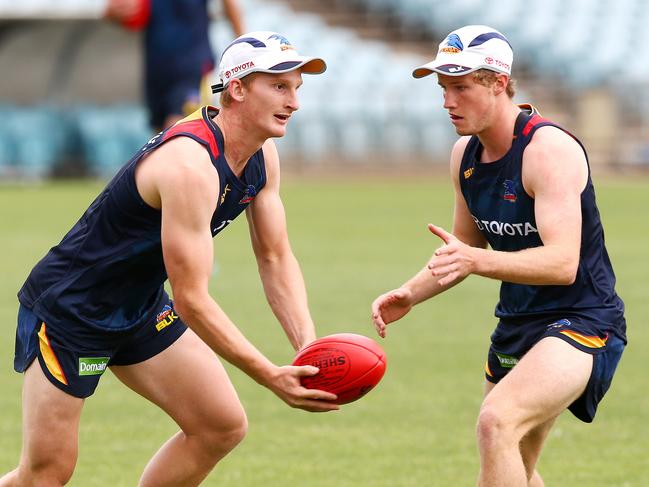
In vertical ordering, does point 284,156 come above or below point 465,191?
below

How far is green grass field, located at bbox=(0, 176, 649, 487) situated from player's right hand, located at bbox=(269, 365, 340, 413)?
1.51 meters

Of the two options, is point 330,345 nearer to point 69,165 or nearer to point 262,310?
point 262,310

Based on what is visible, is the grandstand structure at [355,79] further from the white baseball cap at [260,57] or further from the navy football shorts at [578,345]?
the white baseball cap at [260,57]

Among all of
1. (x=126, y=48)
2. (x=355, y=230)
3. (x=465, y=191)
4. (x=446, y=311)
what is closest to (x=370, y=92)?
(x=126, y=48)

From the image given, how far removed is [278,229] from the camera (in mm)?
6160

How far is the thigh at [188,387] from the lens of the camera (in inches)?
231

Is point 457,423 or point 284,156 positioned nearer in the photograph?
point 457,423

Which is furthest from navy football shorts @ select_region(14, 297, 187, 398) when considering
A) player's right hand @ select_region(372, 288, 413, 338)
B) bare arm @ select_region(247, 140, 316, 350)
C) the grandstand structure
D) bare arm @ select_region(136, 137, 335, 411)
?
the grandstand structure

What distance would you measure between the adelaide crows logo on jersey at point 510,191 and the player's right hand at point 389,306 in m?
0.62

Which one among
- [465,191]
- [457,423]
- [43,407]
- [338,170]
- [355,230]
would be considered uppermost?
[465,191]

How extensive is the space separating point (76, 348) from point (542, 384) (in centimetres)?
187

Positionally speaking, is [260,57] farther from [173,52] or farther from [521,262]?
[173,52]

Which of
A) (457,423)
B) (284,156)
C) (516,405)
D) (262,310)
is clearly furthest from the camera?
(284,156)

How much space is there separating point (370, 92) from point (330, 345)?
22.8 metres
